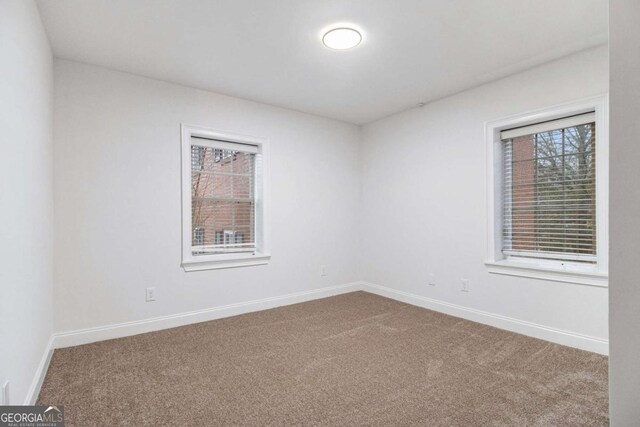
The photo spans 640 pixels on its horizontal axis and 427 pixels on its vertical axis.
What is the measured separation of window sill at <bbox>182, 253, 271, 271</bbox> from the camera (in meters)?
3.52

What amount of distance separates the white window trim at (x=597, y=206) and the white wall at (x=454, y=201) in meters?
0.07

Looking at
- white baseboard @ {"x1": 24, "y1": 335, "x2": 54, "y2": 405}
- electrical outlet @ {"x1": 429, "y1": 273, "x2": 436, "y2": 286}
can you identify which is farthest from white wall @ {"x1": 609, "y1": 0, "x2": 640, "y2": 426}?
electrical outlet @ {"x1": 429, "y1": 273, "x2": 436, "y2": 286}

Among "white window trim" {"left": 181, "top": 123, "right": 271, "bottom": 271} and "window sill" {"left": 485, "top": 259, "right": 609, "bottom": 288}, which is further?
"white window trim" {"left": 181, "top": 123, "right": 271, "bottom": 271}

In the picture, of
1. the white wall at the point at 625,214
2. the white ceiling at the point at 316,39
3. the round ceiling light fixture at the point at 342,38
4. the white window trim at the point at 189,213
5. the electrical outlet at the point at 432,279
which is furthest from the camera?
the electrical outlet at the point at 432,279

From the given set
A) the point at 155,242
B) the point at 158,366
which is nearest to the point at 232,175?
the point at 155,242

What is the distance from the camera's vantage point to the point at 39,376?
215 cm

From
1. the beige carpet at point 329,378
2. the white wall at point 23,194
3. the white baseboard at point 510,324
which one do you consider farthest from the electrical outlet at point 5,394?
the white baseboard at point 510,324

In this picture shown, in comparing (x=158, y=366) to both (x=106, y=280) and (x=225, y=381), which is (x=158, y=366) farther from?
(x=106, y=280)

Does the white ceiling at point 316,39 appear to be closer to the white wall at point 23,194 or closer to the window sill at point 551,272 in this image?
the white wall at point 23,194

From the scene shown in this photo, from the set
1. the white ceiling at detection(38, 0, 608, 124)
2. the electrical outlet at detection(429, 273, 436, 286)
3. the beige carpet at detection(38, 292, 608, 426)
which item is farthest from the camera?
the electrical outlet at detection(429, 273, 436, 286)

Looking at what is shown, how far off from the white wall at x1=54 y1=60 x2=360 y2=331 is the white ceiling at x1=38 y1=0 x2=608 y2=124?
276mm

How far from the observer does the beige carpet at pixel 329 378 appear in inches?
73.3

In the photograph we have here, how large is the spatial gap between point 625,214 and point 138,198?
349 centimetres

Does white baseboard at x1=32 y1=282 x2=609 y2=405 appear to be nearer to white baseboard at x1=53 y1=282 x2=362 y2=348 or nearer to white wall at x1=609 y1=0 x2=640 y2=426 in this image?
white baseboard at x1=53 y1=282 x2=362 y2=348
